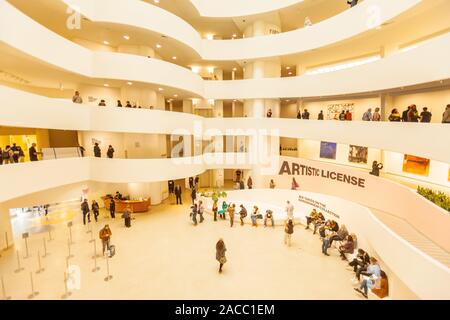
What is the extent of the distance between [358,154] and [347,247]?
10001mm

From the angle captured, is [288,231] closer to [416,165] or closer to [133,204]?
[416,165]

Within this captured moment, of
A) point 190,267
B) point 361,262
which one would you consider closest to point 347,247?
point 361,262

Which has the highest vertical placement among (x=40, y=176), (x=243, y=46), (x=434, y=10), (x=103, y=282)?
(x=243, y=46)

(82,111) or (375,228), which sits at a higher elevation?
(82,111)

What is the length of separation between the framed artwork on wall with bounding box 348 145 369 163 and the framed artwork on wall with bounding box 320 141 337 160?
4.58ft

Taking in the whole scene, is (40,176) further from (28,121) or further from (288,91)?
→ (288,91)

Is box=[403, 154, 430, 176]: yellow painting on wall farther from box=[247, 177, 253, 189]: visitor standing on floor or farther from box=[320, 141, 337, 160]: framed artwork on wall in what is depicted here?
box=[247, 177, 253, 189]: visitor standing on floor

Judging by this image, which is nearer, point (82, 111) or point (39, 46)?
point (39, 46)

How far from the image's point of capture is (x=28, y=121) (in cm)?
1101

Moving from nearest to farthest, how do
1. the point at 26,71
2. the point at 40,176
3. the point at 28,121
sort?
the point at 28,121 < the point at 40,176 < the point at 26,71

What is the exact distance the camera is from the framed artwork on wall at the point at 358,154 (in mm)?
18281
